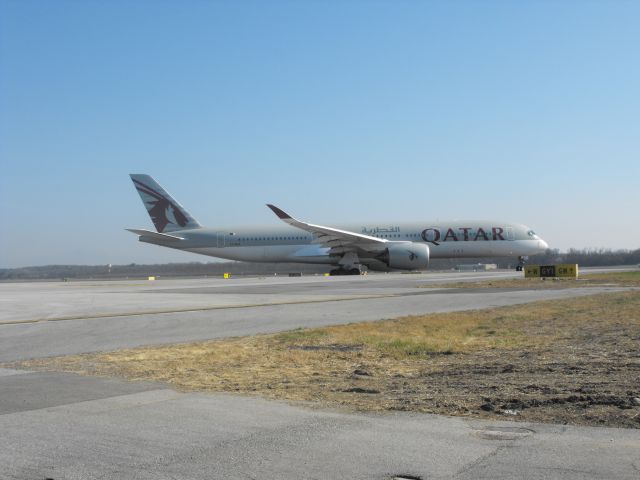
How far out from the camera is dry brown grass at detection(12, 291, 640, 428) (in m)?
7.41

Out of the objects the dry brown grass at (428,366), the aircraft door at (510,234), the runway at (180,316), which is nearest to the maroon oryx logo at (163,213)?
the aircraft door at (510,234)

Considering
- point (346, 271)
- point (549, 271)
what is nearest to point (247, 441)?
point (549, 271)

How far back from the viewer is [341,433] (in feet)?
20.1

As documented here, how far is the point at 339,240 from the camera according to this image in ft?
181

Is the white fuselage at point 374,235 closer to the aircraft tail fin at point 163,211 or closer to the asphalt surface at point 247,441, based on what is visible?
the aircraft tail fin at point 163,211

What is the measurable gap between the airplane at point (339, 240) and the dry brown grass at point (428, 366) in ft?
124

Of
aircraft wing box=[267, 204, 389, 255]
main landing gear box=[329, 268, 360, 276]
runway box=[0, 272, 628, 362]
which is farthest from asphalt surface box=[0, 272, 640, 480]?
main landing gear box=[329, 268, 360, 276]

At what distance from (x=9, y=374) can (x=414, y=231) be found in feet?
159

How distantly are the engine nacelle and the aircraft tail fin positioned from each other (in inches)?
692

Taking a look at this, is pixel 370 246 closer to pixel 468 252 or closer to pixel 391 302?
pixel 468 252

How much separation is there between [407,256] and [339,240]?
219 inches

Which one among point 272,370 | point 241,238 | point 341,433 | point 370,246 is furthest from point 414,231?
point 341,433

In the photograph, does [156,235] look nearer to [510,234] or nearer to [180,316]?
[510,234]

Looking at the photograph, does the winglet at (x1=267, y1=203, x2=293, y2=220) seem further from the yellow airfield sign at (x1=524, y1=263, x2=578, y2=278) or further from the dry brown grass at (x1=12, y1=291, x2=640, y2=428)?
the dry brown grass at (x1=12, y1=291, x2=640, y2=428)
